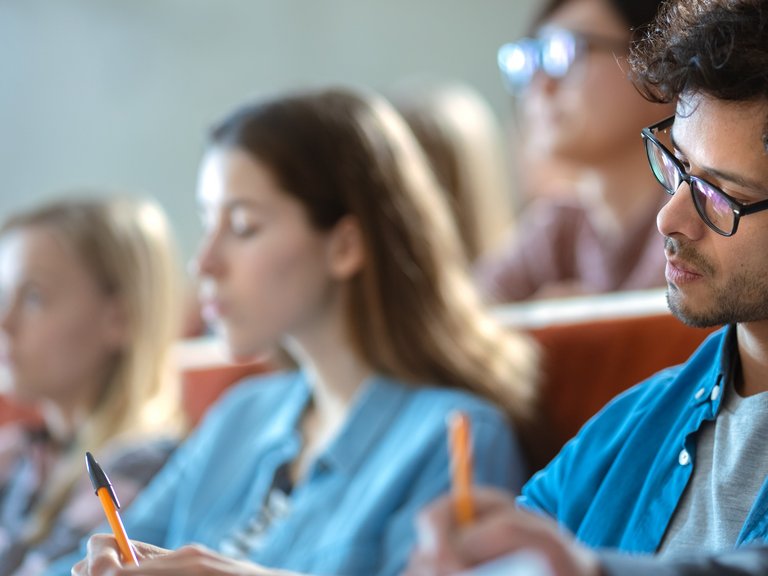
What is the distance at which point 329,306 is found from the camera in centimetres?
172

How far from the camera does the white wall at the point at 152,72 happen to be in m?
3.93

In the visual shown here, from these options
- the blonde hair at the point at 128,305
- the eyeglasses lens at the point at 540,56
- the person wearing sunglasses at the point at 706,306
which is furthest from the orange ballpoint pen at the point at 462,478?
the eyeglasses lens at the point at 540,56

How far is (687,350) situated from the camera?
1.43 metres

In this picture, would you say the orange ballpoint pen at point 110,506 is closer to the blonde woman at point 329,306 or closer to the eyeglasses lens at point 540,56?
the blonde woman at point 329,306

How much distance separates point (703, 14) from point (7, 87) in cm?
356

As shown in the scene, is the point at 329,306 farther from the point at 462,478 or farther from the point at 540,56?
the point at 462,478

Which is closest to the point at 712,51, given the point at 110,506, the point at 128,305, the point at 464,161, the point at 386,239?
the point at 110,506

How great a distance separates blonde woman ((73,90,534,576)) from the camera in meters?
1.62

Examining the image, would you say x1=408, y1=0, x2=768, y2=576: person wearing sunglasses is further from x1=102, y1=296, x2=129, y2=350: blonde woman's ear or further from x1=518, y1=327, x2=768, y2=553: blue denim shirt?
x1=102, y1=296, x2=129, y2=350: blonde woman's ear

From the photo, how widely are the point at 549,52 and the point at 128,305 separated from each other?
2.89 feet

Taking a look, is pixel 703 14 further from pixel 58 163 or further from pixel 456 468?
pixel 58 163

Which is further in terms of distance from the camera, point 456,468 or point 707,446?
point 707,446

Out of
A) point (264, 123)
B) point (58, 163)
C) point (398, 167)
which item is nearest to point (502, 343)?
point (398, 167)

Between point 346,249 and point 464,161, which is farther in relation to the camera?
point 464,161
